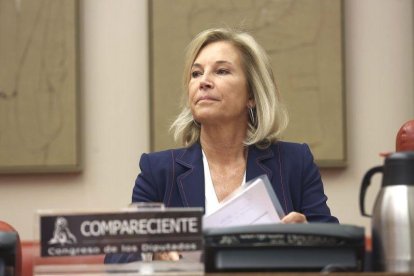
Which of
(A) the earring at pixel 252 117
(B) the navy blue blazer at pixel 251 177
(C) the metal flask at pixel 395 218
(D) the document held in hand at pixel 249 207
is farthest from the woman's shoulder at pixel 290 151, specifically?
(C) the metal flask at pixel 395 218

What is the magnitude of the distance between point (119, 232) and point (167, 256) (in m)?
0.13

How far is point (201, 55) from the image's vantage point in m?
3.06

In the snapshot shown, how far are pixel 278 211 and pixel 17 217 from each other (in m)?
2.08

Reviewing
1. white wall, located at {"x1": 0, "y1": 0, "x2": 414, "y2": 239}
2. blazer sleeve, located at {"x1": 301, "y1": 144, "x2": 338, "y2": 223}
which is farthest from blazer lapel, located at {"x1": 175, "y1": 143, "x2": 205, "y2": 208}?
white wall, located at {"x1": 0, "y1": 0, "x2": 414, "y2": 239}

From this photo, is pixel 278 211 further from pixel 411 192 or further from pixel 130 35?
pixel 130 35

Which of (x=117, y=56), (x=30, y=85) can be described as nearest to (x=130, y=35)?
(x=117, y=56)

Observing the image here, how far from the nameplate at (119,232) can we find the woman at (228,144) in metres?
1.11

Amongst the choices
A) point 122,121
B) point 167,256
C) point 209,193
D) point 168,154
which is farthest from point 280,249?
point 122,121

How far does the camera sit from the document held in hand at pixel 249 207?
6.89 ft

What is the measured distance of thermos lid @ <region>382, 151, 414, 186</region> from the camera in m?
1.84

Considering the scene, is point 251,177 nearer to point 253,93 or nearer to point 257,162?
point 257,162

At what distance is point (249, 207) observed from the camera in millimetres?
2176

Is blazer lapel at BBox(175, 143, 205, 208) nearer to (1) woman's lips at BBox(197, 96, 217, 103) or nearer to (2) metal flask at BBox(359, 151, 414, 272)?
(1) woman's lips at BBox(197, 96, 217, 103)

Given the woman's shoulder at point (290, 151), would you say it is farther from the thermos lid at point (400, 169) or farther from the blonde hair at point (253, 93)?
the thermos lid at point (400, 169)
